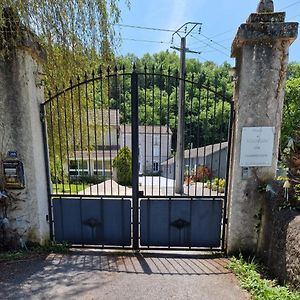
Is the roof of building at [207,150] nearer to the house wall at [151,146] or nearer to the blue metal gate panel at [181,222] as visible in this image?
the house wall at [151,146]

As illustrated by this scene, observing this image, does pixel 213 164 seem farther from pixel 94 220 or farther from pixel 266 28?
pixel 266 28

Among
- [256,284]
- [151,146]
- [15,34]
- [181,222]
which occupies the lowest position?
[256,284]

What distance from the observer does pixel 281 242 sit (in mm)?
3258

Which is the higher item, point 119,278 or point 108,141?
point 108,141

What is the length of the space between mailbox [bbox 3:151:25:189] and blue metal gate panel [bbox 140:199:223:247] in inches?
73.3

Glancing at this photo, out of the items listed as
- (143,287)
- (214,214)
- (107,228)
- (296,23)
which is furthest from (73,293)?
(296,23)

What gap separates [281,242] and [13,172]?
3.75m

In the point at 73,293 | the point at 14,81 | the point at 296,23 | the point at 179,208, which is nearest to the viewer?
the point at 73,293

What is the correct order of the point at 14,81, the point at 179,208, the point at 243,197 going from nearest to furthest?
the point at 14,81 → the point at 243,197 → the point at 179,208

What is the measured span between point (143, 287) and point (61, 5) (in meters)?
3.63

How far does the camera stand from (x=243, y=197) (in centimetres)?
397

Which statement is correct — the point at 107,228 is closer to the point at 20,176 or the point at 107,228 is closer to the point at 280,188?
the point at 20,176

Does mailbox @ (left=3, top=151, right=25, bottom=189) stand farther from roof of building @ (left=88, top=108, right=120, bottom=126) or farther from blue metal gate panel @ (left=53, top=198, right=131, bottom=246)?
roof of building @ (left=88, top=108, right=120, bottom=126)

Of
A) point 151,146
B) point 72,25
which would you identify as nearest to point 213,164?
point 151,146
